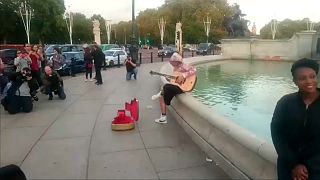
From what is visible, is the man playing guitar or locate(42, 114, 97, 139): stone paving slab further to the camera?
the man playing guitar

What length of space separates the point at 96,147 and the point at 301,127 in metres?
4.15

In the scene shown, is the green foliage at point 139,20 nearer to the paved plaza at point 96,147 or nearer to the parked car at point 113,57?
the parked car at point 113,57


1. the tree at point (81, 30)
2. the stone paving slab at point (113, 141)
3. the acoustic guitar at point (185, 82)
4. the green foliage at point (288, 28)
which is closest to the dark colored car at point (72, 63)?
the acoustic guitar at point (185, 82)

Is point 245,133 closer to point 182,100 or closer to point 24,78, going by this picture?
point 182,100

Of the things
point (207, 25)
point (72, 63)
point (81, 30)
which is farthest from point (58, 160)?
point (81, 30)

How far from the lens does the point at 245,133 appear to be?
488cm

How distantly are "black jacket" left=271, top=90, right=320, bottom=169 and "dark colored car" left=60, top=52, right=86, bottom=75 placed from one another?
19.0 metres

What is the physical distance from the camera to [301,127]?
2.92 m

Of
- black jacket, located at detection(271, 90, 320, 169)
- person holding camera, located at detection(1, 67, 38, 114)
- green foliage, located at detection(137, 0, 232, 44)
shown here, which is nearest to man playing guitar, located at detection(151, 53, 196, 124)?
person holding camera, located at detection(1, 67, 38, 114)

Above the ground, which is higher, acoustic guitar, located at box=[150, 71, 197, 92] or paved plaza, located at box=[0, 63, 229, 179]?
acoustic guitar, located at box=[150, 71, 197, 92]

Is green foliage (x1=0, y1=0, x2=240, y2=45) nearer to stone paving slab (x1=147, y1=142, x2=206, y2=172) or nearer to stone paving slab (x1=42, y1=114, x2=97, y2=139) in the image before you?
stone paving slab (x1=42, y1=114, x2=97, y2=139)

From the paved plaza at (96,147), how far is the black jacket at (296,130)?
2014 millimetres

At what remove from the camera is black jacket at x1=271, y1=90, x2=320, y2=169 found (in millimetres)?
2898

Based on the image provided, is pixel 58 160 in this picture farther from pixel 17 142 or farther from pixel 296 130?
pixel 296 130
